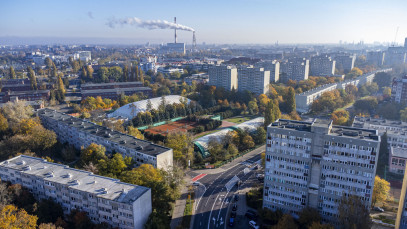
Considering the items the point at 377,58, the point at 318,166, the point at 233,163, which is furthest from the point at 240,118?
the point at 377,58

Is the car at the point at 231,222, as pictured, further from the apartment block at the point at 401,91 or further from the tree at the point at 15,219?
the apartment block at the point at 401,91

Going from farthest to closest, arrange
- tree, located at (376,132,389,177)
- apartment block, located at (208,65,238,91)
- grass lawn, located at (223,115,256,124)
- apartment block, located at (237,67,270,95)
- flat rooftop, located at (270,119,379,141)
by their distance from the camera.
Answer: apartment block, located at (208,65,238,91) → apartment block, located at (237,67,270,95) → grass lawn, located at (223,115,256,124) → tree, located at (376,132,389,177) → flat rooftop, located at (270,119,379,141)

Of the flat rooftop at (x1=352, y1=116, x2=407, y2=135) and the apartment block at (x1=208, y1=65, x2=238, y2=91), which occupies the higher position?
the apartment block at (x1=208, y1=65, x2=238, y2=91)

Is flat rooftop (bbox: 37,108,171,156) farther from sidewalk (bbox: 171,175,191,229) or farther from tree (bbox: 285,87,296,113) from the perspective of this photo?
tree (bbox: 285,87,296,113)

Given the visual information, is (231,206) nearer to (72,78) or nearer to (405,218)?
(405,218)

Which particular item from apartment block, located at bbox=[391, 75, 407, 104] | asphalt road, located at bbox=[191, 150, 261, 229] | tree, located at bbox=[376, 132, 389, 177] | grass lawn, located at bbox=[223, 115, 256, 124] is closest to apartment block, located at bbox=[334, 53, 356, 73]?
apartment block, located at bbox=[391, 75, 407, 104]

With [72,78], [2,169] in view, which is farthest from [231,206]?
[72,78]

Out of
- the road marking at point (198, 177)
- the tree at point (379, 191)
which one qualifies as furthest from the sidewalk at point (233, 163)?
the tree at point (379, 191)
